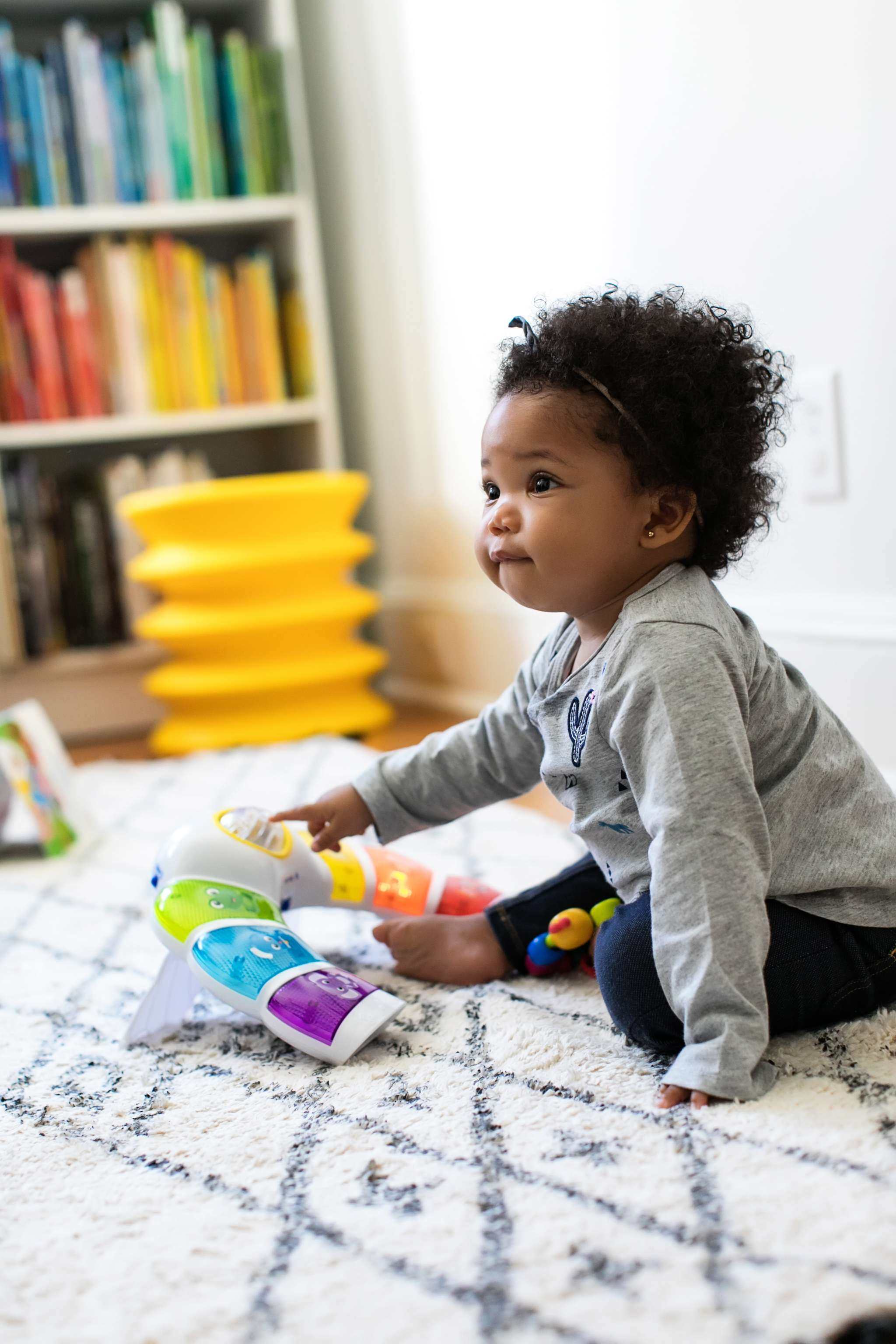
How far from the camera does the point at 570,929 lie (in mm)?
855

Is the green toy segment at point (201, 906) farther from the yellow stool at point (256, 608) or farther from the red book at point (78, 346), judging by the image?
the red book at point (78, 346)

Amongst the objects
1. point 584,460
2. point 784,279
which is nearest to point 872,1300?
point 584,460

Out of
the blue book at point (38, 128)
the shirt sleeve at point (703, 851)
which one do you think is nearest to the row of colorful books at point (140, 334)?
the blue book at point (38, 128)

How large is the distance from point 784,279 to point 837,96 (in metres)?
0.16

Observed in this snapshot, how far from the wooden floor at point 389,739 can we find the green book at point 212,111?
0.98 meters

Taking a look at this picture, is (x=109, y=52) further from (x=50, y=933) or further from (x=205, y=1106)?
(x=205, y=1106)

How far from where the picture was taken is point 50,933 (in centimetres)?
109

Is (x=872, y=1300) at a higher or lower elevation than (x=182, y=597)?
lower

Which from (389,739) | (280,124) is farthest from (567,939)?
(280,124)

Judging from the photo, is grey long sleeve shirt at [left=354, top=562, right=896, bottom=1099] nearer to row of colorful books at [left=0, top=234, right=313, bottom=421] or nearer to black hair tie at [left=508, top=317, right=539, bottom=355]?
black hair tie at [left=508, top=317, right=539, bottom=355]

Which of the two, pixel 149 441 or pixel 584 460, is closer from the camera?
pixel 584 460

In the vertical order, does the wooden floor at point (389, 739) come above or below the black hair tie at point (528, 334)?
below

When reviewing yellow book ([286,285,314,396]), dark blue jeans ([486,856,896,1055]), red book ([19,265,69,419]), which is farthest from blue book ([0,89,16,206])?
dark blue jeans ([486,856,896,1055])

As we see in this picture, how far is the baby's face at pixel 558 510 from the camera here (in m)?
0.74
